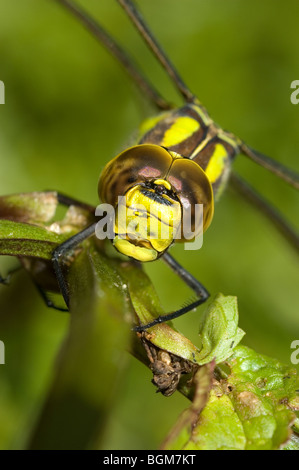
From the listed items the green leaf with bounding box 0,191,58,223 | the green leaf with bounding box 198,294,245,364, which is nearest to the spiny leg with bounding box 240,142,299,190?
the green leaf with bounding box 0,191,58,223

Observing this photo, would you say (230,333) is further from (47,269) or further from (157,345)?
(47,269)

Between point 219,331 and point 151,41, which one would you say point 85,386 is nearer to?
point 219,331

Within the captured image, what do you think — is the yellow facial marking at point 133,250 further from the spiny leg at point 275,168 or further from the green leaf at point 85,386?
the spiny leg at point 275,168

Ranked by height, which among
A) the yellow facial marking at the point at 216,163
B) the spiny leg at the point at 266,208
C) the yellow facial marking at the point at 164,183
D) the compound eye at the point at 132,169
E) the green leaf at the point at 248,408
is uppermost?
the compound eye at the point at 132,169

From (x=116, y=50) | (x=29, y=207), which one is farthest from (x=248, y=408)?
(x=116, y=50)

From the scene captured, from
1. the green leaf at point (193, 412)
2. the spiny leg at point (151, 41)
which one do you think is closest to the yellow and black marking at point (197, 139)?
the spiny leg at point (151, 41)

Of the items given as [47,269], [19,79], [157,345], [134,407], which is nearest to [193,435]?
[157,345]
